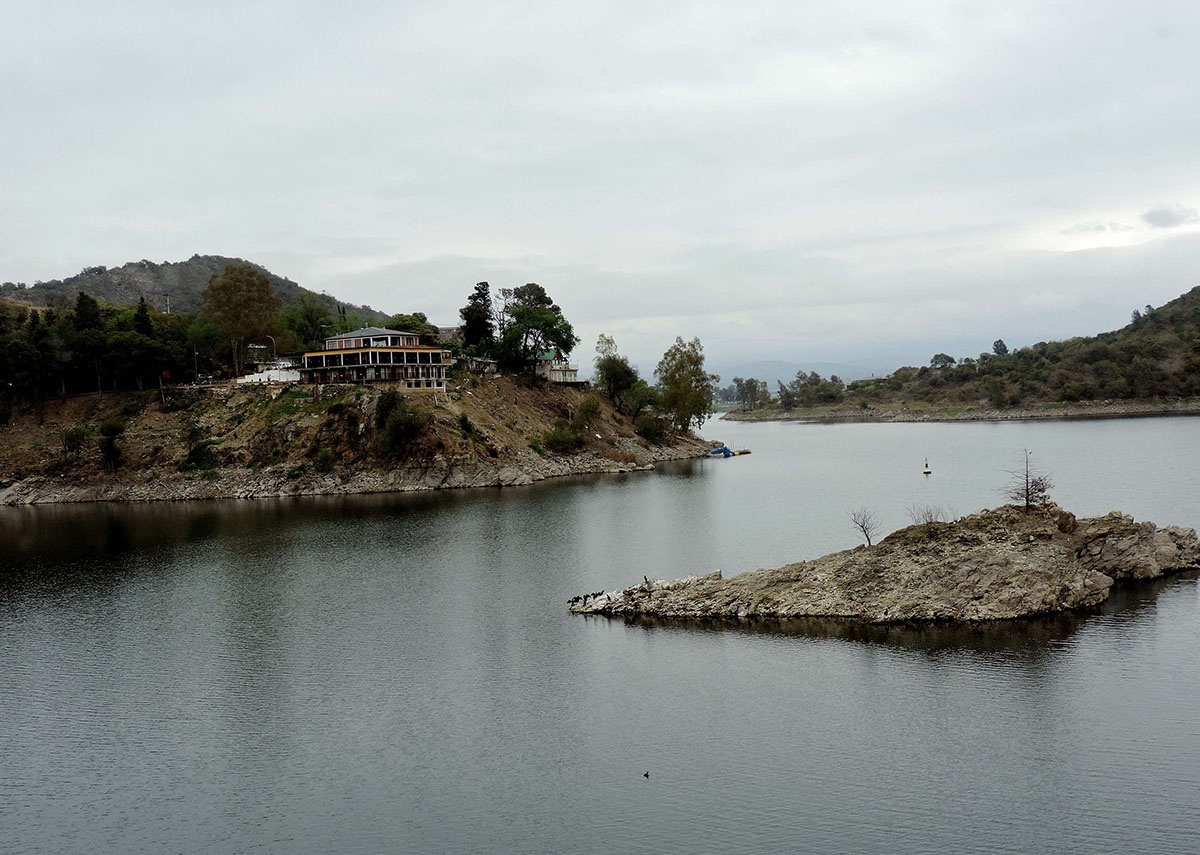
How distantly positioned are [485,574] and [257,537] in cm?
2560

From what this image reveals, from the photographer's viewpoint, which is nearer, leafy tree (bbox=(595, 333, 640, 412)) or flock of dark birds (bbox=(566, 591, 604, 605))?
flock of dark birds (bbox=(566, 591, 604, 605))

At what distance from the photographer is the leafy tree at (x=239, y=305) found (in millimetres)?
109438

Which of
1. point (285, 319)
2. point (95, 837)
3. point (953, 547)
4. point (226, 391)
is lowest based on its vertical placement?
point (95, 837)

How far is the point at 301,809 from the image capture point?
78.7ft

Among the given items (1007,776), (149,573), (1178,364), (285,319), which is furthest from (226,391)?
(1178,364)

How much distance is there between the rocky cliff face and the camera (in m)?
36.6

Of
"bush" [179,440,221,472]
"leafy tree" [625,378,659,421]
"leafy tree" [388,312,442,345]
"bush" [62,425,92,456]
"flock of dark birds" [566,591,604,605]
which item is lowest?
"flock of dark birds" [566,591,604,605]

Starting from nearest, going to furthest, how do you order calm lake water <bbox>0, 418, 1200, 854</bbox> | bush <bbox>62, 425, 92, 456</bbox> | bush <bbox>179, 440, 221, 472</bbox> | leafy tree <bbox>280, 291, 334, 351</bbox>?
1. calm lake water <bbox>0, 418, 1200, 854</bbox>
2. bush <bbox>179, 440, 221, 472</bbox>
3. bush <bbox>62, 425, 92, 456</bbox>
4. leafy tree <bbox>280, 291, 334, 351</bbox>

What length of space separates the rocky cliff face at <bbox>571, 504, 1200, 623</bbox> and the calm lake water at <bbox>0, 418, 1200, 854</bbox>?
1.41 metres

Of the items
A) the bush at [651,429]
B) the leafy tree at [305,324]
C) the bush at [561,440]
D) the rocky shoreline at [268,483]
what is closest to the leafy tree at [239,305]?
the leafy tree at [305,324]

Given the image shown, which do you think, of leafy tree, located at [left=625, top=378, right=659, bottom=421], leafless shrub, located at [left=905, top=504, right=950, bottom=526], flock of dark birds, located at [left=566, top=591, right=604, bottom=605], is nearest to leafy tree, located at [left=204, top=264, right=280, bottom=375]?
leafy tree, located at [left=625, top=378, right=659, bottom=421]

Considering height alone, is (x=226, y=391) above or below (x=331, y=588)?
above

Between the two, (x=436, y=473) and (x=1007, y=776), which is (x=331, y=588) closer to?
(x=1007, y=776)

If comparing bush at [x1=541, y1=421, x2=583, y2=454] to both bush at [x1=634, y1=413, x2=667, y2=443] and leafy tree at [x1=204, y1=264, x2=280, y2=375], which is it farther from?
leafy tree at [x1=204, y1=264, x2=280, y2=375]
